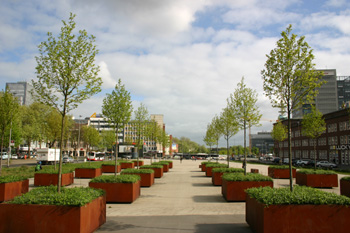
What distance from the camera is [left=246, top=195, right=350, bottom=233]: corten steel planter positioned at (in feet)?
22.6

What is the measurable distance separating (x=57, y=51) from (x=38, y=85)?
1363 millimetres

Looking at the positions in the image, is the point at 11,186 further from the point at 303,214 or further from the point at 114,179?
the point at 303,214

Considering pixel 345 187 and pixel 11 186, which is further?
pixel 345 187

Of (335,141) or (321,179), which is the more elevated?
(335,141)

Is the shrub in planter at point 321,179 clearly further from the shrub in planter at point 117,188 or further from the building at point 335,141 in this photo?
the building at point 335,141

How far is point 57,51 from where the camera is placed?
31.3 feet

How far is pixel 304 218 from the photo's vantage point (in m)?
6.97

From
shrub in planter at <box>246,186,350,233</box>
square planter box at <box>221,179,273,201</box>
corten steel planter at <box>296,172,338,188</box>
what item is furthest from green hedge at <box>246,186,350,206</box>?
corten steel planter at <box>296,172,338,188</box>

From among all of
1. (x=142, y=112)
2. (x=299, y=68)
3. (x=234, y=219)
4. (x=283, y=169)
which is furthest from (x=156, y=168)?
(x=299, y=68)

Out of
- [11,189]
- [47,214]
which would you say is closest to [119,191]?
[11,189]

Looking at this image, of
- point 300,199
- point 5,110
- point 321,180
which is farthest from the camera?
point 321,180

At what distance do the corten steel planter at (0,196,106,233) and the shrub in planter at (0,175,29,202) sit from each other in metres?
5.84

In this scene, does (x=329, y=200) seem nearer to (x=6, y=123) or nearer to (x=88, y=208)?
(x=88, y=208)

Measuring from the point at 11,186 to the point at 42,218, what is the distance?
22.9ft
